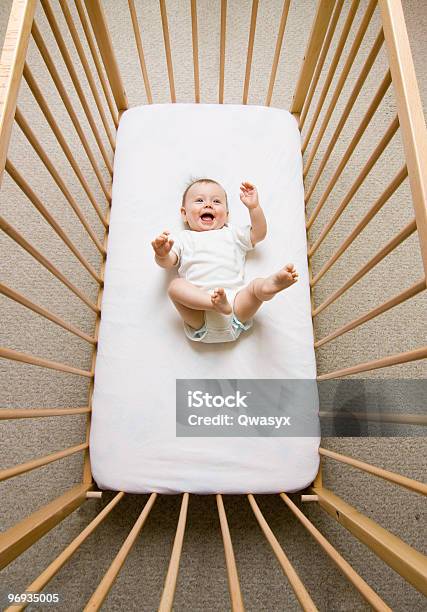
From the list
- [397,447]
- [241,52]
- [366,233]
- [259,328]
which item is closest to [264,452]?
[259,328]

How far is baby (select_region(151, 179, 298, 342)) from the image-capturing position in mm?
956

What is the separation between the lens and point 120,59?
1.52 m

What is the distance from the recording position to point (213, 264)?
105 cm

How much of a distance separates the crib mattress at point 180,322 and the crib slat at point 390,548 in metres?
0.17

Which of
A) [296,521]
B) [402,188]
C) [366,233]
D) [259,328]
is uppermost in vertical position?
[402,188]

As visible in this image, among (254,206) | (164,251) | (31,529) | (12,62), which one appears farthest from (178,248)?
(31,529)

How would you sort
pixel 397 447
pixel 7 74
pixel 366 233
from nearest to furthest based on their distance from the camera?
pixel 7 74
pixel 397 447
pixel 366 233

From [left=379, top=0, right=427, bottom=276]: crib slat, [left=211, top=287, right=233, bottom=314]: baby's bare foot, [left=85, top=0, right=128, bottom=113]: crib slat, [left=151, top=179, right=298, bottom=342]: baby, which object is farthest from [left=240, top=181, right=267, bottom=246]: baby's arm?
[left=85, top=0, right=128, bottom=113]: crib slat

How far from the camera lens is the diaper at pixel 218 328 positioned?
982 mm

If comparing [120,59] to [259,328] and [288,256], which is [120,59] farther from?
[259,328]

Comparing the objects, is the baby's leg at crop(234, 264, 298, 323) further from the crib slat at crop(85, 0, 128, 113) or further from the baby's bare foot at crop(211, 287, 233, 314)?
the crib slat at crop(85, 0, 128, 113)

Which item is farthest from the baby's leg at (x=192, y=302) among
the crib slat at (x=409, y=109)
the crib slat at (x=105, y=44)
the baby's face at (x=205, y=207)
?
the crib slat at (x=105, y=44)

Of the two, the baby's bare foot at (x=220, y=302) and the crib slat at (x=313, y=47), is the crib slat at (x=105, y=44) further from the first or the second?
the baby's bare foot at (x=220, y=302)

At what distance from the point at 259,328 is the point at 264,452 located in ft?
0.87
